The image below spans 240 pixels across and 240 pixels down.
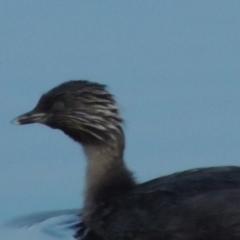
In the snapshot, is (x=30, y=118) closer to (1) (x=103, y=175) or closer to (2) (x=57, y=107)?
(2) (x=57, y=107)

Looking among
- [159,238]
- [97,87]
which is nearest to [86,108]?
[97,87]

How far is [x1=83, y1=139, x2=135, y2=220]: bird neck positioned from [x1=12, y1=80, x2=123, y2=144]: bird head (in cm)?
12

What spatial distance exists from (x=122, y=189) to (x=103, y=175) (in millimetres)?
346

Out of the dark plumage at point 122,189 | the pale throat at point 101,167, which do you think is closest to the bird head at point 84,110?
the dark plumage at point 122,189

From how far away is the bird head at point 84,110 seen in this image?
25.2 meters

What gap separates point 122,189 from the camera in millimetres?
24828

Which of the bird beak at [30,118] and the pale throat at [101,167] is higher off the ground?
the bird beak at [30,118]

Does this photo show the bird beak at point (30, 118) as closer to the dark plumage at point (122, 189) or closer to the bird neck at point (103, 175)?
the dark plumage at point (122, 189)

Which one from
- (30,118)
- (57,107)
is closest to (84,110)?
(57,107)

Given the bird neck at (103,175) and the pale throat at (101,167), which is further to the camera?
the pale throat at (101,167)

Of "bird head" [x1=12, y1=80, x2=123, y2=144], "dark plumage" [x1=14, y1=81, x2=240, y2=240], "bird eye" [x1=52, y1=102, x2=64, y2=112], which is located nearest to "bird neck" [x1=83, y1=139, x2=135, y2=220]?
"dark plumage" [x1=14, y1=81, x2=240, y2=240]

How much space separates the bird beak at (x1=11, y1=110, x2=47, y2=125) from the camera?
25.0 meters

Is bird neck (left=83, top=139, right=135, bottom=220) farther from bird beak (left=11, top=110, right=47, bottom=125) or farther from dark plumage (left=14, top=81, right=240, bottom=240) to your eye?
bird beak (left=11, top=110, right=47, bottom=125)

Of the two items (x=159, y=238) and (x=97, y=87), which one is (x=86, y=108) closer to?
(x=97, y=87)
